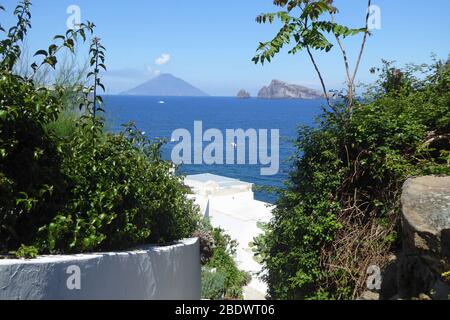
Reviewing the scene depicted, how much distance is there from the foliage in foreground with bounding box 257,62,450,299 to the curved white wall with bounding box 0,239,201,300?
1.41 m

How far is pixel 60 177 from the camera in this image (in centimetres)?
411

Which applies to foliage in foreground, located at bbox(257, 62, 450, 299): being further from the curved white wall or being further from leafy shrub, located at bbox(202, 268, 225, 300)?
leafy shrub, located at bbox(202, 268, 225, 300)

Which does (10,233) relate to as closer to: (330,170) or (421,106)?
(330,170)

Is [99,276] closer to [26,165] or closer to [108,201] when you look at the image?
[108,201]

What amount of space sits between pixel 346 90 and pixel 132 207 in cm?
347

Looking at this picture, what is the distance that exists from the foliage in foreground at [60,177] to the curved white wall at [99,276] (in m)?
0.21

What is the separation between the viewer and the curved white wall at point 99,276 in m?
3.14

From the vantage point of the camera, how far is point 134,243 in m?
4.78

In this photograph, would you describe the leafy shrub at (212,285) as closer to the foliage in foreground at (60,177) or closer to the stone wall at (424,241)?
the foliage in foreground at (60,177)

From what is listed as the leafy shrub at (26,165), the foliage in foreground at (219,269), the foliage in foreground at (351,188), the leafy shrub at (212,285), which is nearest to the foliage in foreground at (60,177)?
the leafy shrub at (26,165)
